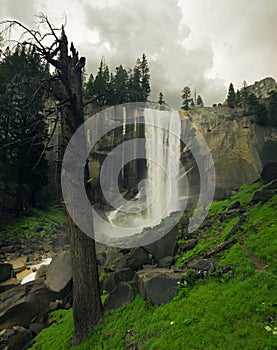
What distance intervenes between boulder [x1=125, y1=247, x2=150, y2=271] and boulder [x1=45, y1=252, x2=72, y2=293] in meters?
2.63

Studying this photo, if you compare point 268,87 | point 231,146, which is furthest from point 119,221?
point 268,87

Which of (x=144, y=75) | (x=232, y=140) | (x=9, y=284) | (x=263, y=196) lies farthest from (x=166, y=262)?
(x=144, y=75)

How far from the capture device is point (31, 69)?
5.81 m

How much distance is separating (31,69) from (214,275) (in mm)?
7407

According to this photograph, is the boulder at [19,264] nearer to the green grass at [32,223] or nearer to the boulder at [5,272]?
the boulder at [5,272]

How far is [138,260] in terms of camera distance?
8.52 m

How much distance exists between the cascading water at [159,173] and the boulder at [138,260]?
71.2ft

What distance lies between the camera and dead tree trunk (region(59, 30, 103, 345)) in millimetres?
5637

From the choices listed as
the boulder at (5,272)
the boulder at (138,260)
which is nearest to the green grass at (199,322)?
the boulder at (138,260)

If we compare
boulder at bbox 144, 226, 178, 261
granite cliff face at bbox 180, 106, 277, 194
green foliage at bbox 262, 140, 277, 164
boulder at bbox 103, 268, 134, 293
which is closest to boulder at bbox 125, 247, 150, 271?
boulder at bbox 144, 226, 178, 261

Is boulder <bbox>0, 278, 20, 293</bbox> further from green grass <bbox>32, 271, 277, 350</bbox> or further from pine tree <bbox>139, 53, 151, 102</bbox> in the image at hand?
pine tree <bbox>139, 53, 151, 102</bbox>

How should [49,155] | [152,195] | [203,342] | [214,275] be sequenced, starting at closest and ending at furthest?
[203,342]
[214,275]
[152,195]
[49,155]

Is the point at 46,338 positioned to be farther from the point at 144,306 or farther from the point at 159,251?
the point at 159,251

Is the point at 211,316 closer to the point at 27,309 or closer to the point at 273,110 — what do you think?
the point at 27,309
